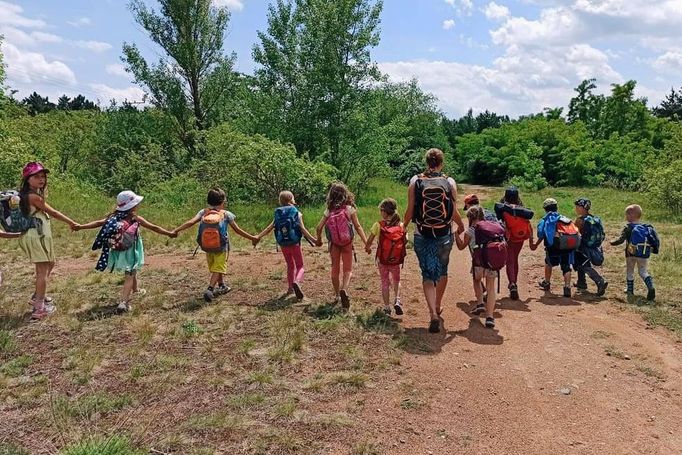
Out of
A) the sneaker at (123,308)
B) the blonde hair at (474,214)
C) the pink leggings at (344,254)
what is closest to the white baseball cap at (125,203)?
the sneaker at (123,308)

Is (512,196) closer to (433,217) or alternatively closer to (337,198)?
(433,217)

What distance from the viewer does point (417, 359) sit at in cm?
547

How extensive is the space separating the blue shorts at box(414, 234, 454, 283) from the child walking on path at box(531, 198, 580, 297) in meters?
2.24

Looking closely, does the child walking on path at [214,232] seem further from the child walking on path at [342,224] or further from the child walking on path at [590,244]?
the child walking on path at [590,244]

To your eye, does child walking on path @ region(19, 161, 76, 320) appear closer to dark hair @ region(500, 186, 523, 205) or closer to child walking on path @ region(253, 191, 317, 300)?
child walking on path @ region(253, 191, 317, 300)

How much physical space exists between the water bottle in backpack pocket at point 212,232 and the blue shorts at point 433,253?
2575 mm

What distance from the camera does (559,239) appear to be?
7727 millimetres

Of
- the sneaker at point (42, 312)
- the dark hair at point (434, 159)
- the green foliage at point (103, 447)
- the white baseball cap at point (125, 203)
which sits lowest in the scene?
the green foliage at point (103, 447)

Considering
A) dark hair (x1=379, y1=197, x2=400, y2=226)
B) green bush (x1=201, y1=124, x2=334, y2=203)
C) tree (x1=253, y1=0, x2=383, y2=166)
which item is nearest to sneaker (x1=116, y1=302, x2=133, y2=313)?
dark hair (x1=379, y1=197, x2=400, y2=226)

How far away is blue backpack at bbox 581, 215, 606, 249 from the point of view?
7896 mm

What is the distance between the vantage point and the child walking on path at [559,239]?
770cm

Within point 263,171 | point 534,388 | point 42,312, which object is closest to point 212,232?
point 42,312

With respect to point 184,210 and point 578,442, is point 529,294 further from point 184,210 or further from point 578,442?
point 184,210

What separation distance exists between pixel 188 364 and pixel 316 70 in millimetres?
16386
